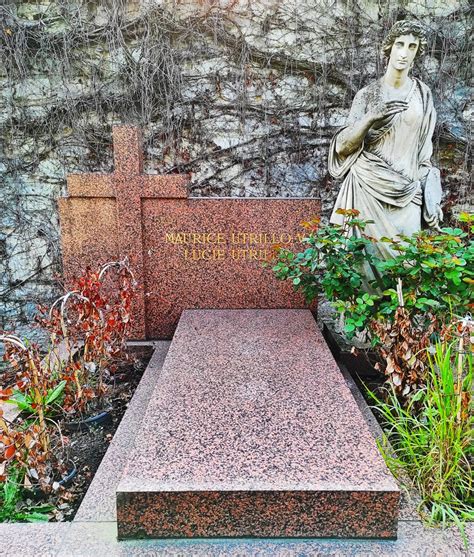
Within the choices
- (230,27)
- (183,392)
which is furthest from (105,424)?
(230,27)

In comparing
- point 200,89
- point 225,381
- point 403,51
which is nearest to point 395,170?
point 403,51

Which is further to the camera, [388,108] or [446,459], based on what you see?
[388,108]

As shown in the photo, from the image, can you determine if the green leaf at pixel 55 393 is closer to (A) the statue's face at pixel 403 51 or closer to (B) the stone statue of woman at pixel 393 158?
(B) the stone statue of woman at pixel 393 158

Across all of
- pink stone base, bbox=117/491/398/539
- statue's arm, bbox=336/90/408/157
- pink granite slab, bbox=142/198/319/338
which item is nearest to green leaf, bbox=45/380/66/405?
pink stone base, bbox=117/491/398/539

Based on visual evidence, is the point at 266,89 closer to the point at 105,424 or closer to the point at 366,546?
the point at 105,424

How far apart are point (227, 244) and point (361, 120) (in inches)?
56.3

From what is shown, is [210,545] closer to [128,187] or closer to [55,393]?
[55,393]

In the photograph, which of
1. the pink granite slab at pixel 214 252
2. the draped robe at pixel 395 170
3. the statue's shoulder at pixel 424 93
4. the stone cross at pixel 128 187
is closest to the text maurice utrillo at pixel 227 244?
the pink granite slab at pixel 214 252

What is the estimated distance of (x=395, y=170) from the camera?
3221 mm

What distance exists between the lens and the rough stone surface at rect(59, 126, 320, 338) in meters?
3.71

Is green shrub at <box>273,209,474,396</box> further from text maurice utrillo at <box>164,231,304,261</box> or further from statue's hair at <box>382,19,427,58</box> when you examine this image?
statue's hair at <box>382,19,427,58</box>

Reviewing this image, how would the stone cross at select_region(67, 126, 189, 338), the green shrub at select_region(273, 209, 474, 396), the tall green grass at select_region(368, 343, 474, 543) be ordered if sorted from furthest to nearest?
the stone cross at select_region(67, 126, 189, 338), the green shrub at select_region(273, 209, 474, 396), the tall green grass at select_region(368, 343, 474, 543)

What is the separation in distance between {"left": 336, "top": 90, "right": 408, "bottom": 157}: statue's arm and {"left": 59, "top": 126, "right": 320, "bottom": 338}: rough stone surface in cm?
61

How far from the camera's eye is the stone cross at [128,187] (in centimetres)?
366
